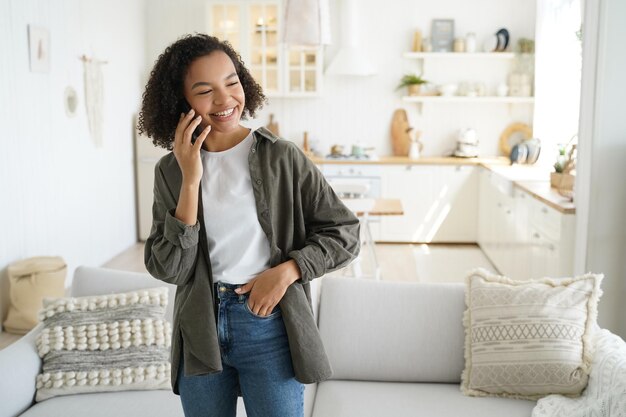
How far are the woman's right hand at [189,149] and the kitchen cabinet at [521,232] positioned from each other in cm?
307

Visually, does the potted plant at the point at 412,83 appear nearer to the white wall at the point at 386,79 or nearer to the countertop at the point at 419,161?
the white wall at the point at 386,79

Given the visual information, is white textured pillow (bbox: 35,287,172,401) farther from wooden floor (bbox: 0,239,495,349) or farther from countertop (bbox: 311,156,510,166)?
countertop (bbox: 311,156,510,166)

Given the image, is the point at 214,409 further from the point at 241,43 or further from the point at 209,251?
the point at 241,43

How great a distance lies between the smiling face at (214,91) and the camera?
139 centimetres

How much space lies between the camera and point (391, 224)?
6957 millimetres

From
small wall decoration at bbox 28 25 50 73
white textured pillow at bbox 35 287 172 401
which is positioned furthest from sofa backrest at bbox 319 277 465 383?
small wall decoration at bbox 28 25 50 73

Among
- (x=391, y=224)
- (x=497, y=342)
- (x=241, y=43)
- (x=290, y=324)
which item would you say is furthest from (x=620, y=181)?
(x=241, y=43)

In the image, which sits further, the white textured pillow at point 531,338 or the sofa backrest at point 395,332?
the sofa backrest at point 395,332

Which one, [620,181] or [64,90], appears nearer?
[620,181]

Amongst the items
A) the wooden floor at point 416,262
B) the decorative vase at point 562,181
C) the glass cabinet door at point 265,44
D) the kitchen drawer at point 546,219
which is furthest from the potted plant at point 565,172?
the glass cabinet door at point 265,44

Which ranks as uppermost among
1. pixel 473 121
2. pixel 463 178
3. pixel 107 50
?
pixel 107 50

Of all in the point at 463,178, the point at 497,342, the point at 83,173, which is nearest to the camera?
the point at 497,342

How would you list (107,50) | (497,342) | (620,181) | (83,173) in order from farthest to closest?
(107,50), (83,173), (620,181), (497,342)

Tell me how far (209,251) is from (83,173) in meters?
4.53
